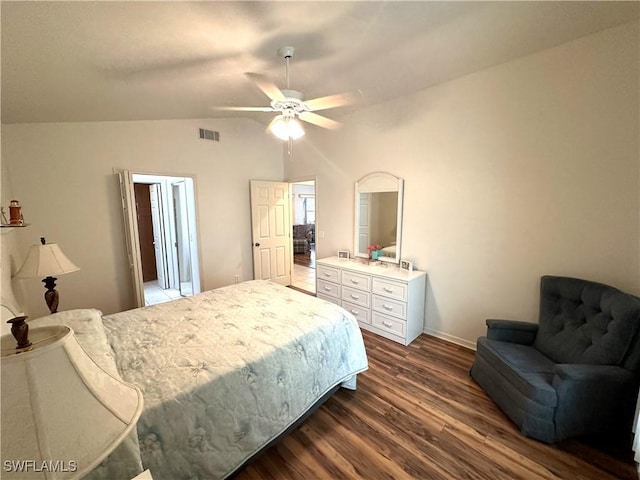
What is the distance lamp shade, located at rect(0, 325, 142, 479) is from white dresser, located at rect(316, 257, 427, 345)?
2.75m

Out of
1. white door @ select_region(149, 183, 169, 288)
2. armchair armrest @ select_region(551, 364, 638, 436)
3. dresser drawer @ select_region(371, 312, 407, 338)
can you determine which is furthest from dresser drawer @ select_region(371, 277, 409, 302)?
white door @ select_region(149, 183, 169, 288)

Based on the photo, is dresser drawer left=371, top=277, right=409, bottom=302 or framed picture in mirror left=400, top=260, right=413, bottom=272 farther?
framed picture in mirror left=400, top=260, right=413, bottom=272

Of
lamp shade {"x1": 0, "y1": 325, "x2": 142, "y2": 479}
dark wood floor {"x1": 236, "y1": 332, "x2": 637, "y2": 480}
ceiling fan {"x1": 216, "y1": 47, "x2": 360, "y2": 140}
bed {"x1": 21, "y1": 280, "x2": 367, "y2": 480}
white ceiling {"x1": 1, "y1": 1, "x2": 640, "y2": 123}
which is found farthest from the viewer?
ceiling fan {"x1": 216, "y1": 47, "x2": 360, "y2": 140}

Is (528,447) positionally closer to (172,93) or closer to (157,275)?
(172,93)

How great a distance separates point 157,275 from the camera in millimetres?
5613

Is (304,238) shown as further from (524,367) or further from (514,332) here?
(524,367)

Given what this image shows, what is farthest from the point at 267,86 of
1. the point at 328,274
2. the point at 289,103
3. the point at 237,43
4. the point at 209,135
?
the point at 209,135

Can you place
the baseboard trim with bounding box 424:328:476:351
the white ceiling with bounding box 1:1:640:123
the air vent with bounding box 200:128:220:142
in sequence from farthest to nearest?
the air vent with bounding box 200:128:220:142 < the baseboard trim with bounding box 424:328:476:351 < the white ceiling with bounding box 1:1:640:123

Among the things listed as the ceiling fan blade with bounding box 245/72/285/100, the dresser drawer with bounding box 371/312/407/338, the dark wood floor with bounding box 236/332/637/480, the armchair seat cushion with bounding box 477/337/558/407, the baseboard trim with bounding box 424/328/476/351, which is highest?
the ceiling fan blade with bounding box 245/72/285/100

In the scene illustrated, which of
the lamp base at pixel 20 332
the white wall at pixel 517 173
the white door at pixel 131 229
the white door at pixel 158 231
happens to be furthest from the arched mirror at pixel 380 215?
the white door at pixel 158 231

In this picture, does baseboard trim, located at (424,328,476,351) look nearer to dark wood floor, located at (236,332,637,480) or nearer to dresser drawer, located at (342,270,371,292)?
dark wood floor, located at (236,332,637,480)

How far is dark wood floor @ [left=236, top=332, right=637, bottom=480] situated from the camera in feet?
5.33

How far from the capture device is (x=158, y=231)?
5078 mm

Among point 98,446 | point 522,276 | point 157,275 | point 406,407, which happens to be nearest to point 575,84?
point 522,276
